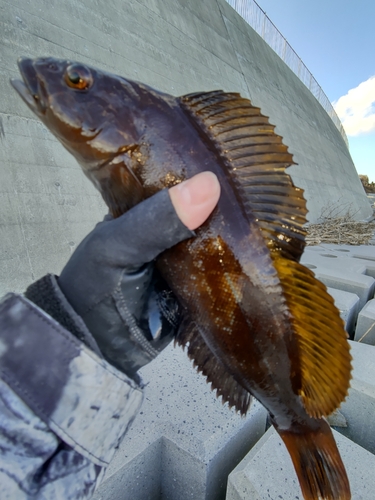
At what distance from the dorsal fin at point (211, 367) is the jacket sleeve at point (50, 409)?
1.27 feet

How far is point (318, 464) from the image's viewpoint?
1.22m

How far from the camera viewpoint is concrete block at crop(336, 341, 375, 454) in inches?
72.4

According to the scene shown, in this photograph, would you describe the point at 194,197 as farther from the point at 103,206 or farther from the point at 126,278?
the point at 103,206

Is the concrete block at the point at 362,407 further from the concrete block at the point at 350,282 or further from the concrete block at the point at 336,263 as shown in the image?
the concrete block at the point at 336,263

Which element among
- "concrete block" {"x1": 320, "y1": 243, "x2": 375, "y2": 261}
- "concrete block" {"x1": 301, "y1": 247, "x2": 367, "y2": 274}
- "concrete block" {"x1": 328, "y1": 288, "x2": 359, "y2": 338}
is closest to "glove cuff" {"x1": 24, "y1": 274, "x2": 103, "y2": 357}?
"concrete block" {"x1": 328, "y1": 288, "x2": 359, "y2": 338}

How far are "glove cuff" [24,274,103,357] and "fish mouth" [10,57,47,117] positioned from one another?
1.88 feet

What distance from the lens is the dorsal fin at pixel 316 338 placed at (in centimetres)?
106

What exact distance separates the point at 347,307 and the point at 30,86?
9.45 ft

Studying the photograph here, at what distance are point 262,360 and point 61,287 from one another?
73 cm

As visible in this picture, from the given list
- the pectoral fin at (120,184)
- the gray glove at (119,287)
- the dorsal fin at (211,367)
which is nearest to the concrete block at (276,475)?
the dorsal fin at (211,367)

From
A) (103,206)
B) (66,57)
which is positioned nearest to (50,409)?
(103,206)

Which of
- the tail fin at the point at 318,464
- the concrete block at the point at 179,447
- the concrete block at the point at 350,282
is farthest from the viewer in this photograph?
the concrete block at the point at 350,282

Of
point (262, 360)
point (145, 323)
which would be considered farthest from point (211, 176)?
point (262, 360)

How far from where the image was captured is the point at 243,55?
9.45 metres
